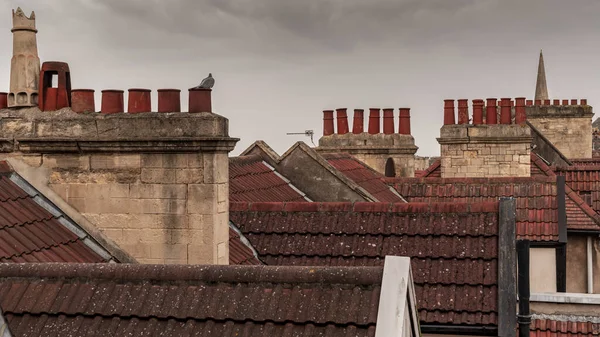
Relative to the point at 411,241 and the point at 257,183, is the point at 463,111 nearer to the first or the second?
the point at 257,183

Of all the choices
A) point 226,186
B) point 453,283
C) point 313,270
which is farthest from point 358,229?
point 313,270

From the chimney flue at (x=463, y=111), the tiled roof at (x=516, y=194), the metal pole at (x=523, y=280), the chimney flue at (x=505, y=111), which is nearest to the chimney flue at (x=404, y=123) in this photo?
the chimney flue at (x=463, y=111)

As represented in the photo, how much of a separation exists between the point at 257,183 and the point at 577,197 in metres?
8.38

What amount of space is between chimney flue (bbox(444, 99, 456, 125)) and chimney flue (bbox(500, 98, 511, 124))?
1250 mm

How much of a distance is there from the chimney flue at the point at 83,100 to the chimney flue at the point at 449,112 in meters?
13.9

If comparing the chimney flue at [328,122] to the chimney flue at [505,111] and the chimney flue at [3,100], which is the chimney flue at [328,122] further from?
the chimney flue at [3,100]

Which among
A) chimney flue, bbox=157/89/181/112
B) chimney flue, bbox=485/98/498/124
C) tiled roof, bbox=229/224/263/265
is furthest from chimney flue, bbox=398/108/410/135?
chimney flue, bbox=157/89/181/112

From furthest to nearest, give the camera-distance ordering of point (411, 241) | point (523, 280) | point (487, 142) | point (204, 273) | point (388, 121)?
point (388, 121)
point (487, 142)
point (411, 241)
point (523, 280)
point (204, 273)

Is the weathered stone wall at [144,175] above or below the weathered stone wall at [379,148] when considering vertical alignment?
below

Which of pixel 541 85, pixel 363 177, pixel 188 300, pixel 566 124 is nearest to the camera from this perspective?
pixel 188 300

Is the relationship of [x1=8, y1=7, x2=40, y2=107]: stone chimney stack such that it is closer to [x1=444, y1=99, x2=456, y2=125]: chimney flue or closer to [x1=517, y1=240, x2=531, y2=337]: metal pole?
[x1=517, y1=240, x2=531, y2=337]: metal pole

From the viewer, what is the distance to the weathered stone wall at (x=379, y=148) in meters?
22.7

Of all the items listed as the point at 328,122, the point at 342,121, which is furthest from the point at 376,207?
the point at 328,122

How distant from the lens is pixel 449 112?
67.3 feet
